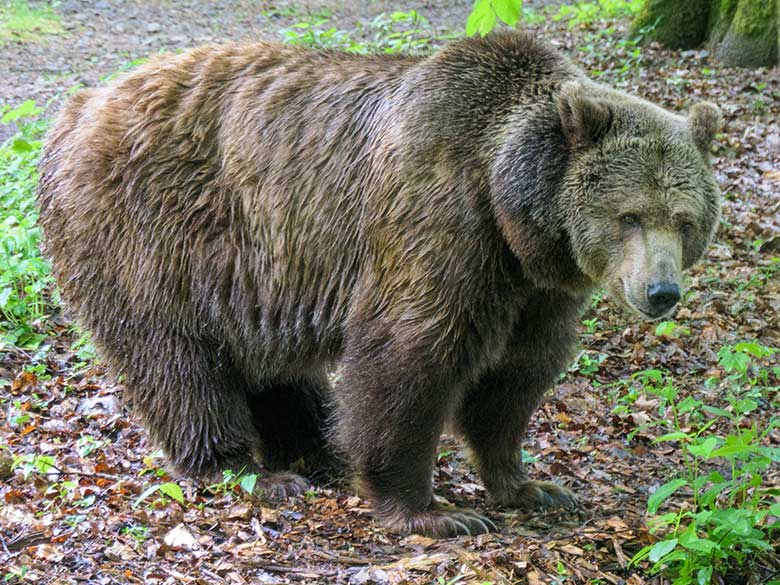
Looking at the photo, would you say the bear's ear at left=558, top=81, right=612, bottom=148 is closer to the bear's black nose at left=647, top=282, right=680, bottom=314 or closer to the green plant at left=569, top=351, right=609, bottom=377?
the bear's black nose at left=647, top=282, right=680, bottom=314

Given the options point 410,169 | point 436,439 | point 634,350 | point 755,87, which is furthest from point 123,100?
point 755,87

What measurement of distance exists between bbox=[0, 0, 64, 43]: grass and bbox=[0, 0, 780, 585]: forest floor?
4731 millimetres

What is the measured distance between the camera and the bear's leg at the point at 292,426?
258 inches

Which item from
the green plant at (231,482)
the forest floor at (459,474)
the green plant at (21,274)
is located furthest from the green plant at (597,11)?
the green plant at (231,482)

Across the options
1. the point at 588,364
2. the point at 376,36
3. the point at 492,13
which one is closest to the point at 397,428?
the point at 492,13

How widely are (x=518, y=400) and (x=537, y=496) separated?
593mm

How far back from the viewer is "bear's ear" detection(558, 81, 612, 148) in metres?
4.79

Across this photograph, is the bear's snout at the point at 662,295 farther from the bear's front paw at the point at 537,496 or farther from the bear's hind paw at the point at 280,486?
the bear's hind paw at the point at 280,486

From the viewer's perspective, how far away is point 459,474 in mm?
6371

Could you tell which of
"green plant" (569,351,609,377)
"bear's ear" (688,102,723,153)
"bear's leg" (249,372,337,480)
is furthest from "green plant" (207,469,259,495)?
"bear's ear" (688,102,723,153)

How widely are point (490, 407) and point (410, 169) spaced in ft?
5.01

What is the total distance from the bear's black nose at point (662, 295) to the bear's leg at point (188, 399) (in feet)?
8.81

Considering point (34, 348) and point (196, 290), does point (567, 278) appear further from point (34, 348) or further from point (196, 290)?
point (34, 348)

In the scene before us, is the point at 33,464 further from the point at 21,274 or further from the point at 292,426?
the point at 21,274
